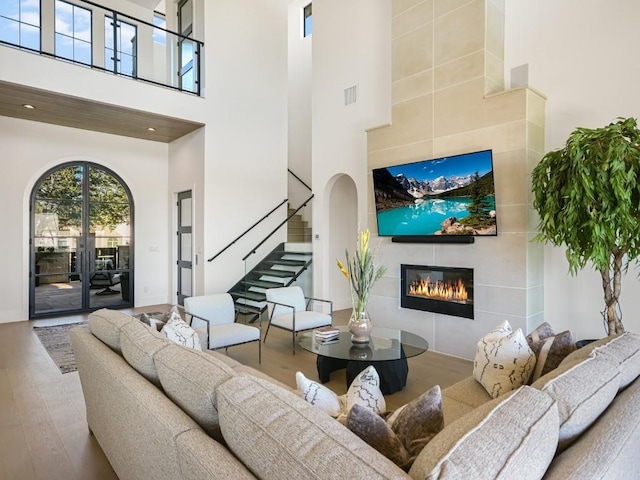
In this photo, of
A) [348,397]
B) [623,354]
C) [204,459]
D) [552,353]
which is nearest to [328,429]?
[204,459]

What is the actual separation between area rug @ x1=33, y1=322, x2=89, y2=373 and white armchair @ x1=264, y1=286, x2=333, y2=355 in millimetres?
2030

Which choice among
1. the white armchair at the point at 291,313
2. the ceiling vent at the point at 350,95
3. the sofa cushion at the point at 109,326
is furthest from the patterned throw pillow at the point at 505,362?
the ceiling vent at the point at 350,95

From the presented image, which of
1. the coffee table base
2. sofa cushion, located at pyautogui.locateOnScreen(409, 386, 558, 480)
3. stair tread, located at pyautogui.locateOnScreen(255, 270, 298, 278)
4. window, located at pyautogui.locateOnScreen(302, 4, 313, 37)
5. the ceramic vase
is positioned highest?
window, located at pyautogui.locateOnScreen(302, 4, 313, 37)

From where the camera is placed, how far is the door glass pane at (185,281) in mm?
7494

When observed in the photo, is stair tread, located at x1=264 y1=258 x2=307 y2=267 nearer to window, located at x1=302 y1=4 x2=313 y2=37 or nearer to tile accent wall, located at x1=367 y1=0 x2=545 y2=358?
tile accent wall, located at x1=367 y1=0 x2=545 y2=358

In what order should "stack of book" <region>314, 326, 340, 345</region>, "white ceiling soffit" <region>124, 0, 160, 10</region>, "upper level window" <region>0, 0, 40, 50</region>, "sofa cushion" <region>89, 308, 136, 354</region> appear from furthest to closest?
"white ceiling soffit" <region>124, 0, 160, 10</region> < "upper level window" <region>0, 0, 40, 50</region> < "stack of book" <region>314, 326, 340, 345</region> < "sofa cushion" <region>89, 308, 136, 354</region>

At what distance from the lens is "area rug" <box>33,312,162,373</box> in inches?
167

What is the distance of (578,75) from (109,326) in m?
4.57

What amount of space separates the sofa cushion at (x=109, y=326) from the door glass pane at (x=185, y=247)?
5.02 meters

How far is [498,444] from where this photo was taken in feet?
3.01

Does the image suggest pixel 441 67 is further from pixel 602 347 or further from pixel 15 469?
pixel 15 469

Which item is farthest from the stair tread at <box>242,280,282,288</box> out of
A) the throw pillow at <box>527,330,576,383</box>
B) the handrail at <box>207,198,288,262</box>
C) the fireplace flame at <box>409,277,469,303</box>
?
the throw pillow at <box>527,330,576,383</box>

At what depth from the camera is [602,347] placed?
1718mm

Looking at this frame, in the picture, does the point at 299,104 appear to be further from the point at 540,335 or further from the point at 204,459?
the point at 204,459
